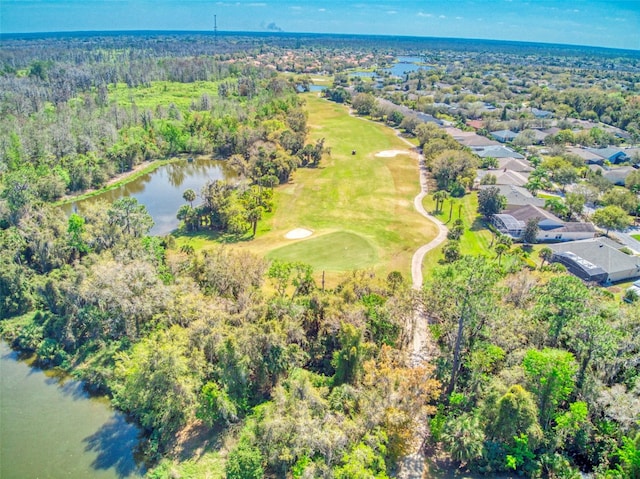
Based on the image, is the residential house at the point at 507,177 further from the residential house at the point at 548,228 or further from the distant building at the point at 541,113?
the distant building at the point at 541,113

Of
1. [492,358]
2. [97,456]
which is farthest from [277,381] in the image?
[492,358]

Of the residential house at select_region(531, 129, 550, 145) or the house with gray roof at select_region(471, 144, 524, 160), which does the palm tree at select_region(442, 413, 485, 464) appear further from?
the residential house at select_region(531, 129, 550, 145)

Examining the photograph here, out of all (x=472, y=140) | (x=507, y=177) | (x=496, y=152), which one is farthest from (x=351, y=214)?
(x=472, y=140)

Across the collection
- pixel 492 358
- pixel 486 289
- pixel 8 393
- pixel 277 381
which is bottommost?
pixel 8 393

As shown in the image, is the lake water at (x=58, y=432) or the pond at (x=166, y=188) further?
the pond at (x=166, y=188)

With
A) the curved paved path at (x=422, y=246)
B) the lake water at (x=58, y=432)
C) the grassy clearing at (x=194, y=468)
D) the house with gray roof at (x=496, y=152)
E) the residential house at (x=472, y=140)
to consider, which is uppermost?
the residential house at (x=472, y=140)

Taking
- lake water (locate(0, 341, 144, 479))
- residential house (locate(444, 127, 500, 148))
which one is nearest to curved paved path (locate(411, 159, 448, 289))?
residential house (locate(444, 127, 500, 148))

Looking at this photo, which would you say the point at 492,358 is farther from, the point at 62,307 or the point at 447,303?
the point at 62,307

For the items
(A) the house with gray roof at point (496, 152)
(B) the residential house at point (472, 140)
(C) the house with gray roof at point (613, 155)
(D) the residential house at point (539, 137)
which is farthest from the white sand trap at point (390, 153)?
(C) the house with gray roof at point (613, 155)
